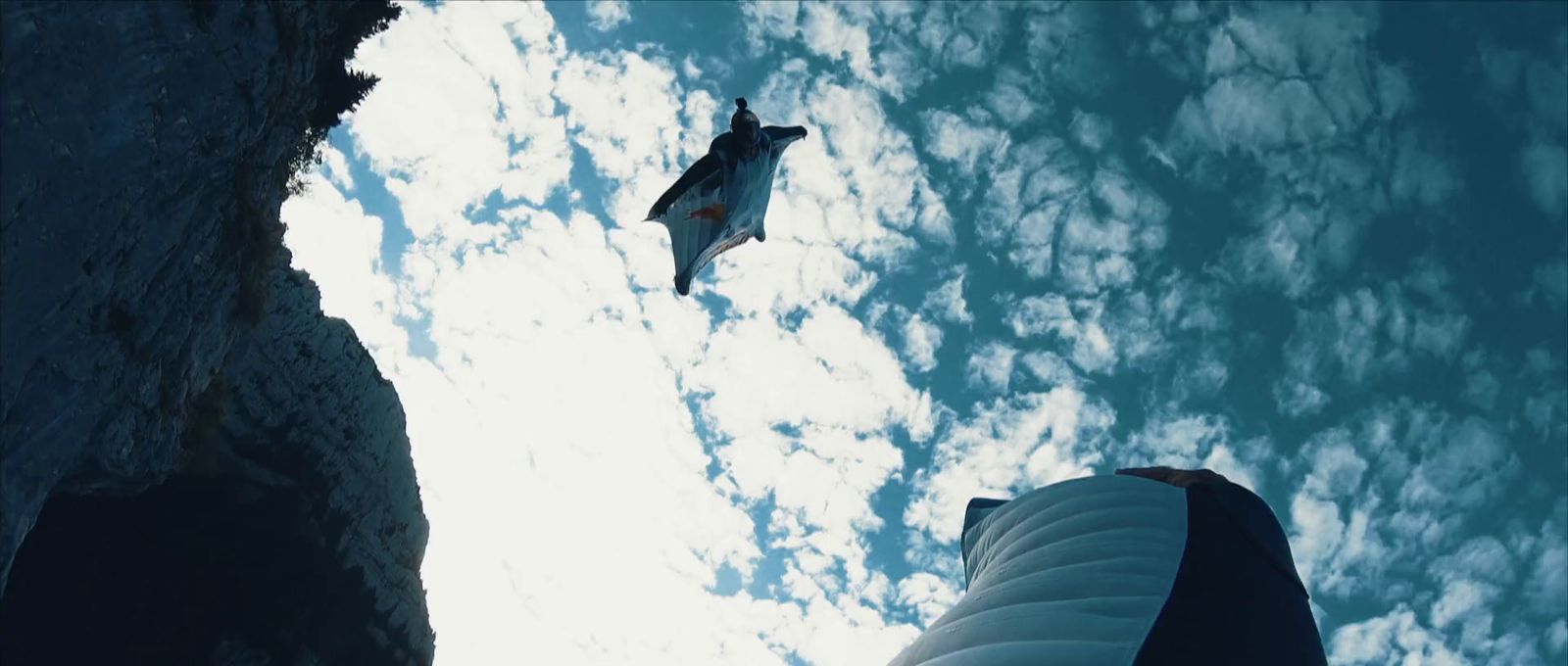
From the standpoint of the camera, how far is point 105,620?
43.5 feet

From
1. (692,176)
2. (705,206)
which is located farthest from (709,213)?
(692,176)

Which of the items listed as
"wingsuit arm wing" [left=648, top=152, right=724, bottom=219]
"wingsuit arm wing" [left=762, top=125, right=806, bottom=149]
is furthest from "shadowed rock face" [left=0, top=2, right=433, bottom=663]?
"wingsuit arm wing" [left=762, top=125, right=806, bottom=149]

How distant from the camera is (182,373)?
989 centimetres

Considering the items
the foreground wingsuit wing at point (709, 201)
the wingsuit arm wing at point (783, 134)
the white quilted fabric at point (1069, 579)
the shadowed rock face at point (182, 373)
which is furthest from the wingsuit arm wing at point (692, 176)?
the white quilted fabric at point (1069, 579)

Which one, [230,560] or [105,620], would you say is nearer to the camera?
[105,620]

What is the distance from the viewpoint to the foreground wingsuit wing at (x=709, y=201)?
1652 centimetres

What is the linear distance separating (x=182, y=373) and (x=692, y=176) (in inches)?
365

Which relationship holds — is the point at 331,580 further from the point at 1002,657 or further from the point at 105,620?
the point at 1002,657

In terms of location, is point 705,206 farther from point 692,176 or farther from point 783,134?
point 783,134

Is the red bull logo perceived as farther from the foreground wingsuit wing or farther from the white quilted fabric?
the white quilted fabric

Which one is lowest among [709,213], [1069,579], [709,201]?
[1069,579]

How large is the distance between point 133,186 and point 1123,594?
35.1 feet

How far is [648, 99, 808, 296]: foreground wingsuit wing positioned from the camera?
16516 millimetres

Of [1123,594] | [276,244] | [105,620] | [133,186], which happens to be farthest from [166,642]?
[1123,594]
